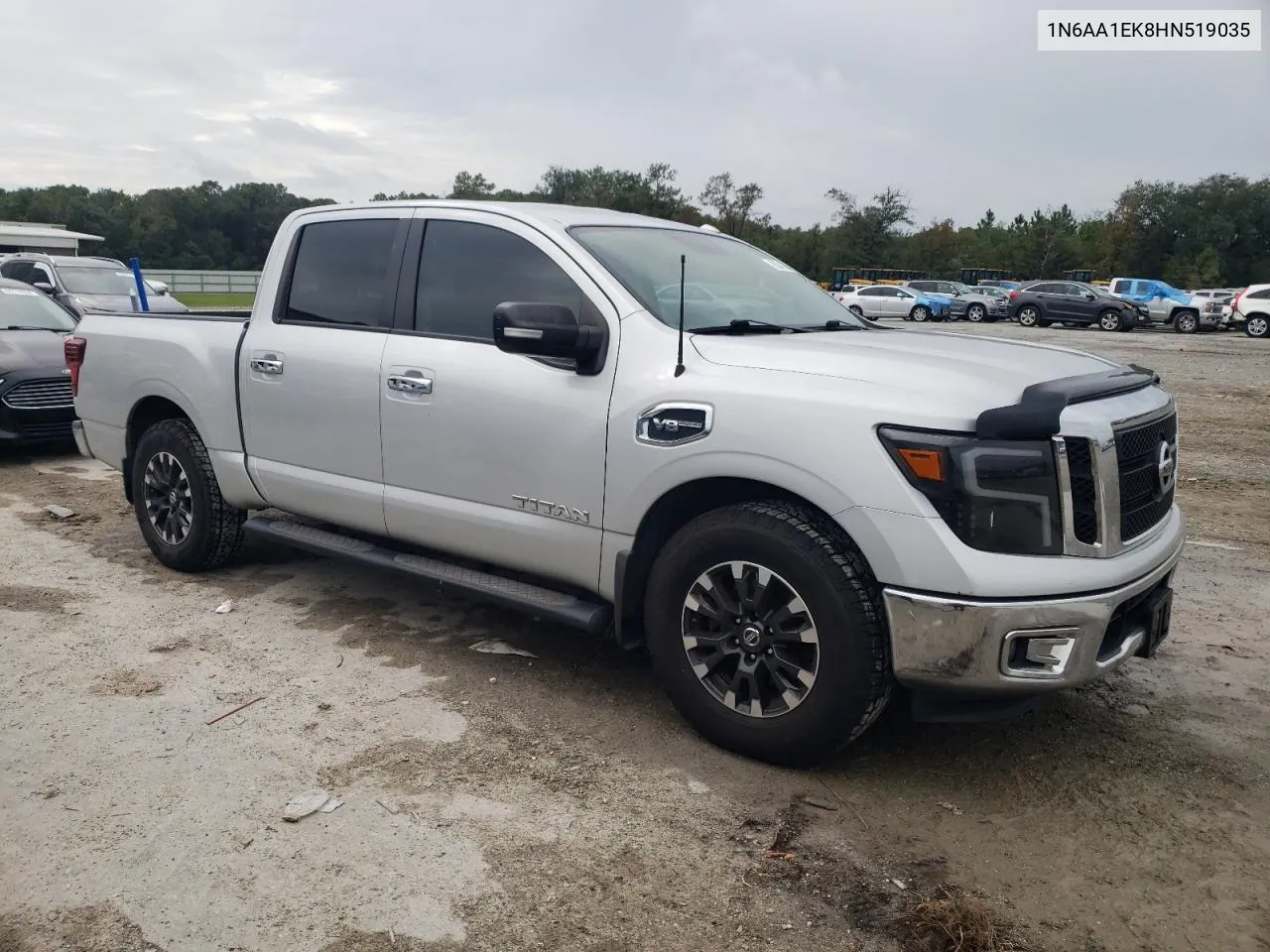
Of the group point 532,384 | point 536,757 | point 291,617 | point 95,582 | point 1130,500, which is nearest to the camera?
point 1130,500

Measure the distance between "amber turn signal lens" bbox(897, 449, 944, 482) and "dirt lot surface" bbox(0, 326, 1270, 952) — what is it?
1.08m

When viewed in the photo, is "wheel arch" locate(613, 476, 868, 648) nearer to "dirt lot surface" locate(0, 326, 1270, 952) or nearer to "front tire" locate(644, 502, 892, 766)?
"front tire" locate(644, 502, 892, 766)

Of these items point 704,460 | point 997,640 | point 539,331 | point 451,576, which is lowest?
point 451,576

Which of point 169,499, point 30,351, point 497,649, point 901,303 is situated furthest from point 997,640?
point 901,303

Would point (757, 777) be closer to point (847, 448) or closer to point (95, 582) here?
point (847, 448)

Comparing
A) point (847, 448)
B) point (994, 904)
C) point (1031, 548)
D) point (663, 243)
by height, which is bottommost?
point (994, 904)

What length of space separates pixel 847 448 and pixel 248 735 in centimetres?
231

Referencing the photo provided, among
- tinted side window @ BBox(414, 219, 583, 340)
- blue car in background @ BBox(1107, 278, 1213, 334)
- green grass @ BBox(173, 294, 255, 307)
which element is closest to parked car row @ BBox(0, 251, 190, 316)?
tinted side window @ BBox(414, 219, 583, 340)

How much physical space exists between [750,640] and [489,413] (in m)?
1.37

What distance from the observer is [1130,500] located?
10.4 feet

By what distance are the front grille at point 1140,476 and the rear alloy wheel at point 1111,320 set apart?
101ft

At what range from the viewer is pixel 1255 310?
2716 cm

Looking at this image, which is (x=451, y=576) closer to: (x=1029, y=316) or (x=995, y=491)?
(x=995, y=491)

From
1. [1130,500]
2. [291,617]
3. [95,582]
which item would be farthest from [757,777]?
[95,582]
